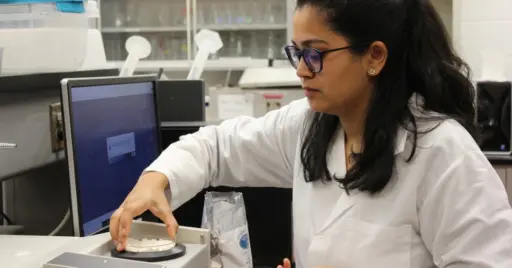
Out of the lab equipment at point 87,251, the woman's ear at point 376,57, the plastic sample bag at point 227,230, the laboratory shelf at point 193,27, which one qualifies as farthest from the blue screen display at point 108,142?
the laboratory shelf at point 193,27

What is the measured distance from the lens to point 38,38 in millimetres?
1463

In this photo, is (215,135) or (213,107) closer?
(215,135)

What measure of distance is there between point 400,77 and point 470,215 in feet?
0.86

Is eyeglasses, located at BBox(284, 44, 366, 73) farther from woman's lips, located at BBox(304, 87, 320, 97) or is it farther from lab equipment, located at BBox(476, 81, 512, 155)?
lab equipment, located at BBox(476, 81, 512, 155)

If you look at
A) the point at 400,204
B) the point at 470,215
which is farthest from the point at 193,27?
the point at 470,215

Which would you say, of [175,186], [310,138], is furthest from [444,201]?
[175,186]

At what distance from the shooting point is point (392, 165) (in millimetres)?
1010

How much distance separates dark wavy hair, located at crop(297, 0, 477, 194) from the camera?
0.98 metres

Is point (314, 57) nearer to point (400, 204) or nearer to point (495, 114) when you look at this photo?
point (400, 204)

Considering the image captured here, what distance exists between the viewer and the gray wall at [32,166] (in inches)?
48.6

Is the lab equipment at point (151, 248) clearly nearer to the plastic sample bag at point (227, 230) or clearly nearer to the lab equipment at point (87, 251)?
the lab equipment at point (87, 251)

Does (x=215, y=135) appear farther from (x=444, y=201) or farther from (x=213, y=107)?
(x=213, y=107)

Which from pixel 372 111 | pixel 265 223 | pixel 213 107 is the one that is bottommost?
pixel 265 223

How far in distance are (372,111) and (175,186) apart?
1.31ft
